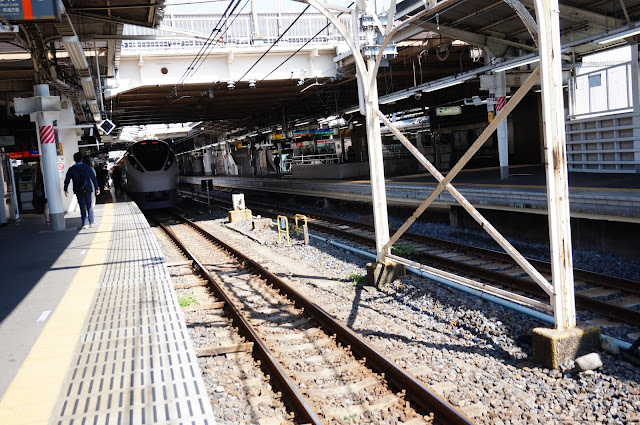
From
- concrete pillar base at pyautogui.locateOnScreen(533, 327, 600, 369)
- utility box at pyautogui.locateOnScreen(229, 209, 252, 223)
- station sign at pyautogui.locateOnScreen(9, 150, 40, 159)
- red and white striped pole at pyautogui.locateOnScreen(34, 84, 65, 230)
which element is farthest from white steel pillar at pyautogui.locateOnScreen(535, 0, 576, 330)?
station sign at pyautogui.locateOnScreen(9, 150, 40, 159)

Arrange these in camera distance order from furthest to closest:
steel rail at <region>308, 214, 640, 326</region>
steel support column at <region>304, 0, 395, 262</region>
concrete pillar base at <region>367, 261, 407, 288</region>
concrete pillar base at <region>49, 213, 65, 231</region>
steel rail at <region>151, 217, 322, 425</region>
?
concrete pillar base at <region>49, 213, 65, 231</region> < concrete pillar base at <region>367, 261, 407, 288</region> < steel support column at <region>304, 0, 395, 262</region> < steel rail at <region>308, 214, 640, 326</region> < steel rail at <region>151, 217, 322, 425</region>

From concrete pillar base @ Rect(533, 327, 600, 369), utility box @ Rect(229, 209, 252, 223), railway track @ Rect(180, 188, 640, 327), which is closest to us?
concrete pillar base @ Rect(533, 327, 600, 369)

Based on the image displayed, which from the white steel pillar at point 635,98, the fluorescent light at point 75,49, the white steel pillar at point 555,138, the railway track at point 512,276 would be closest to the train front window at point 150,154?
the fluorescent light at point 75,49

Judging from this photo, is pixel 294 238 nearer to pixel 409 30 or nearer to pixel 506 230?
pixel 506 230

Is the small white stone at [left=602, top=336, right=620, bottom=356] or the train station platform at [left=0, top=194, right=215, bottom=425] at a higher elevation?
the train station platform at [left=0, top=194, right=215, bottom=425]

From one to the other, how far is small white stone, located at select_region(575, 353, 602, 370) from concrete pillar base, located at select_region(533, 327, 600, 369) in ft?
0.53

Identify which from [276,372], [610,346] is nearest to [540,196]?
[610,346]

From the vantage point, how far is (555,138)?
17.3 ft

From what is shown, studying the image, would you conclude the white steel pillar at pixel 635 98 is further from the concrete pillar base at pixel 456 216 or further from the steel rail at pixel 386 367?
the steel rail at pixel 386 367

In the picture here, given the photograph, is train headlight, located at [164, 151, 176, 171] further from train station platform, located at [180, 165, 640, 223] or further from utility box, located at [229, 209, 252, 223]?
train station platform, located at [180, 165, 640, 223]

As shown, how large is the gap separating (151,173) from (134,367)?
2018 cm

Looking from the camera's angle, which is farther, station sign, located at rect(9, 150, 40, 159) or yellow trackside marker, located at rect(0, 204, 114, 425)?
station sign, located at rect(9, 150, 40, 159)

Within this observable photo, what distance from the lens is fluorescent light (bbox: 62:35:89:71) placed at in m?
10.8

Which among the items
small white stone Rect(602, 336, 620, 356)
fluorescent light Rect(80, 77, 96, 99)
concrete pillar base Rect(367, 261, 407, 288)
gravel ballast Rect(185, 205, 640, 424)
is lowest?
gravel ballast Rect(185, 205, 640, 424)
